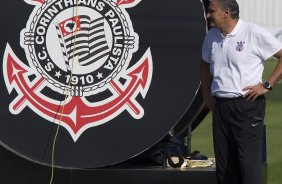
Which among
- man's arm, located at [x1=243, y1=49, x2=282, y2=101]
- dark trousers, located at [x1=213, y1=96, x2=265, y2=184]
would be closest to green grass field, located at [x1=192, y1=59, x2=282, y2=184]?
dark trousers, located at [x1=213, y1=96, x2=265, y2=184]

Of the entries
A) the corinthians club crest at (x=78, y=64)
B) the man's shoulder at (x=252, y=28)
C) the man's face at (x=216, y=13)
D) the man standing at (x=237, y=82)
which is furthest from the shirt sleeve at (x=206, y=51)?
the corinthians club crest at (x=78, y=64)

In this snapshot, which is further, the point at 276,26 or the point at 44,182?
the point at 276,26

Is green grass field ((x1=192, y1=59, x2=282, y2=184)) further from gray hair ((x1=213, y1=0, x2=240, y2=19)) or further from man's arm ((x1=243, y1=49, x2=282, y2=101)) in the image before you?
gray hair ((x1=213, y1=0, x2=240, y2=19))

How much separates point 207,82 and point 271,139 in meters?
4.96

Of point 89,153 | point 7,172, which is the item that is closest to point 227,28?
point 89,153

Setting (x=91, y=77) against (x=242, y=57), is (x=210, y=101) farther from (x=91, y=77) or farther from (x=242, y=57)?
(x=91, y=77)

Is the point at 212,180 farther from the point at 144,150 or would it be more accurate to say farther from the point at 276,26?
the point at 276,26

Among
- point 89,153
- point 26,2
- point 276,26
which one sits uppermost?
point 26,2

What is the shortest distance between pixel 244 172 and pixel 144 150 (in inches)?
26.1

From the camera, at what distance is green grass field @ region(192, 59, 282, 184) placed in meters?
9.60

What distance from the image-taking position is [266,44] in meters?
6.41

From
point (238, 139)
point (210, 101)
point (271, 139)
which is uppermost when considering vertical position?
Result: point (210, 101)

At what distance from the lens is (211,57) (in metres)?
6.50

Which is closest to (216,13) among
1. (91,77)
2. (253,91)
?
(253,91)
